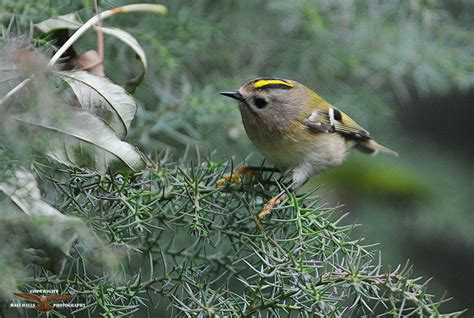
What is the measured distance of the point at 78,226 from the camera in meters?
0.95

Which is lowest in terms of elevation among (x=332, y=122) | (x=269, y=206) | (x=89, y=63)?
(x=332, y=122)

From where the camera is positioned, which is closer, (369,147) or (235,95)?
(235,95)

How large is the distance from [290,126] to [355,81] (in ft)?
2.13

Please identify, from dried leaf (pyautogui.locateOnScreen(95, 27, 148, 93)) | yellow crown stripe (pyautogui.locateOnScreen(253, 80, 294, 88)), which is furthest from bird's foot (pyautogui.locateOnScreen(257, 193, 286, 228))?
yellow crown stripe (pyautogui.locateOnScreen(253, 80, 294, 88))

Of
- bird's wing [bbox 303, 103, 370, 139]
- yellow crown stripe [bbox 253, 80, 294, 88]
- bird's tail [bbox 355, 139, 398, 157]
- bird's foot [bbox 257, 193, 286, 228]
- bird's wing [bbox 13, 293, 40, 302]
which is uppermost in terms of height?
bird's wing [bbox 13, 293, 40, 302]

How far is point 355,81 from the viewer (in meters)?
2.71

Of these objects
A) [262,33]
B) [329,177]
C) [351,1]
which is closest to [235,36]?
[262,33]

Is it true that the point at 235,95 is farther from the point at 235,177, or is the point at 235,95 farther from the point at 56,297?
the point at 56,297

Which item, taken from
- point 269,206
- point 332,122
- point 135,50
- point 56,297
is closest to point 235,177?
point 269,206

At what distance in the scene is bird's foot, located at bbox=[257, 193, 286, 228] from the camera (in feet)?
4.61

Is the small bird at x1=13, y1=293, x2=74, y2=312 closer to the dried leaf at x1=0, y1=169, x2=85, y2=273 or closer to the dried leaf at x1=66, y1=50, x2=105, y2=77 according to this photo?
the dried leaf at x1=0, y1=169, x2=85, y2=273

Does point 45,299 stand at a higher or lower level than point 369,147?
higher

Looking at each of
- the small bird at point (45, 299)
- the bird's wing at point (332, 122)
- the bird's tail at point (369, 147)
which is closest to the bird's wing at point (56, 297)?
the small bird at point (45, 299)

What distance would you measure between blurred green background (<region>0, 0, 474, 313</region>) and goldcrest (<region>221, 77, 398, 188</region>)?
100 mm
